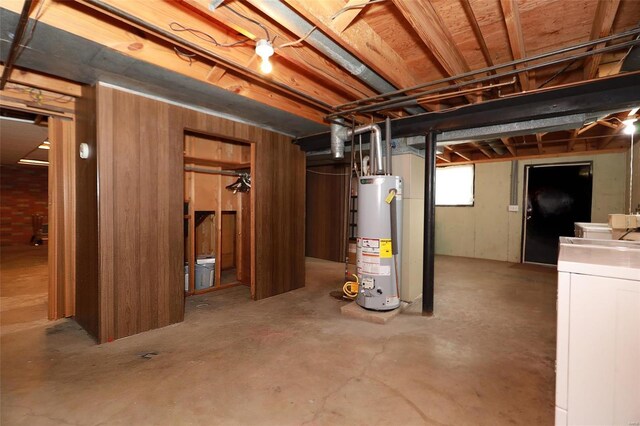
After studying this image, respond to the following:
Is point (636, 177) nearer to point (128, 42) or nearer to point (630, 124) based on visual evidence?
point (630, 124)

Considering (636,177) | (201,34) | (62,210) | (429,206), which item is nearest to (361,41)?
(201,34)

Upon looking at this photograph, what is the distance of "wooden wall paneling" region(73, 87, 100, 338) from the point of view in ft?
8.06

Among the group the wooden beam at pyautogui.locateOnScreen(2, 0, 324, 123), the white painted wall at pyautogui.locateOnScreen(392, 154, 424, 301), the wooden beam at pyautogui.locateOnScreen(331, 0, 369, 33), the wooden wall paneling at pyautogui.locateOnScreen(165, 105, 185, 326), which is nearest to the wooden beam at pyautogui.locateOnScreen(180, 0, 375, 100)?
the wooden beam at pyautogui.locateOnScreen(331, 0, 369, 33)

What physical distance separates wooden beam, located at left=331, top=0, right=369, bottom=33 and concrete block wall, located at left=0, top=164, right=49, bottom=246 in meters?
11.1

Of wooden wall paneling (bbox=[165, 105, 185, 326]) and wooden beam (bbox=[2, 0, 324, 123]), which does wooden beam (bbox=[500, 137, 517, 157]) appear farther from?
wooden wall paneling (bbox=[165, 105, 185, 326])

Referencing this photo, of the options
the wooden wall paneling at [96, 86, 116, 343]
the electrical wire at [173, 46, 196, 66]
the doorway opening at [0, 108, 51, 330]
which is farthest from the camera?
the doorway opening at [0, 108, 51, 330]

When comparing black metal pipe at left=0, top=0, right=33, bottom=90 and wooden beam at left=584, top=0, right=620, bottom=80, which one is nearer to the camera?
black metal pipe at left=0, top=0, right=33, bottom=90

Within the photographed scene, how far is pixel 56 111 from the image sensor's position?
2.81m

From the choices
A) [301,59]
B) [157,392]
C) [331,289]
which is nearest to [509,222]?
[331,289]

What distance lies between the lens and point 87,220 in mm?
2635

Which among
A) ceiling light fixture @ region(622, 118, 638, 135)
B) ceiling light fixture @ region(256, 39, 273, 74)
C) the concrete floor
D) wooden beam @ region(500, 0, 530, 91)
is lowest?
the concrete floor

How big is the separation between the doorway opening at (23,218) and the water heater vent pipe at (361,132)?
9.63 feet

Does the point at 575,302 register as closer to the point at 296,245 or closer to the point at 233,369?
the point at 233,369

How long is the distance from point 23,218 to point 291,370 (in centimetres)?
1074
